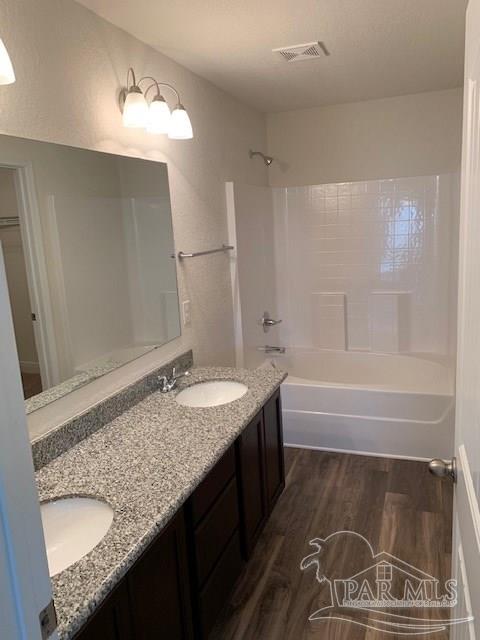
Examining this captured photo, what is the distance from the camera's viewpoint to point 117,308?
82.7 inches

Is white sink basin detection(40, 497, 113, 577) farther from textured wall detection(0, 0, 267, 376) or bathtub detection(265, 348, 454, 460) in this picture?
bathtub detection(265, 348, 454, 460)

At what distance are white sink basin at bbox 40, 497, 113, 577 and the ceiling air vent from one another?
2.14 metres

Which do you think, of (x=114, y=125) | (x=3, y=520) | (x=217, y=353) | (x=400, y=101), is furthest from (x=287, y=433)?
(x=3, y=520)

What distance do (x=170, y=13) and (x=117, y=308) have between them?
3.88 feet

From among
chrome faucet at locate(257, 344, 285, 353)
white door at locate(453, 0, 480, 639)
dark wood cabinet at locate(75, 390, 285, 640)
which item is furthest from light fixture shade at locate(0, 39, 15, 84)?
chrome faucet at locate(257, 344, 285, 353)

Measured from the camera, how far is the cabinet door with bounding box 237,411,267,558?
6.61 feet

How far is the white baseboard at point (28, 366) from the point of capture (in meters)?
1.57

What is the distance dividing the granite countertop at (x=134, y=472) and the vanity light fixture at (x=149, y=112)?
117cm

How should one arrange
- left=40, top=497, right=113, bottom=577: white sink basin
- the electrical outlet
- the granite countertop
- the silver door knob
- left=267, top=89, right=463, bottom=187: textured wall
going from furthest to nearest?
left=267, top=89, right=463, bottom=187: textured wall → the electrical outlet → left=40, top=497, right=113, bottom=577: white sink basin → the silver door knob → the granite countertop

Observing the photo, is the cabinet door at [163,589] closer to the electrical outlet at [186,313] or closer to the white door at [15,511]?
the white door at [15,511]

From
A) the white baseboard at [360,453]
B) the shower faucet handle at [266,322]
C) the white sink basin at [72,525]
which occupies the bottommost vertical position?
the white baseboard at [360,453]

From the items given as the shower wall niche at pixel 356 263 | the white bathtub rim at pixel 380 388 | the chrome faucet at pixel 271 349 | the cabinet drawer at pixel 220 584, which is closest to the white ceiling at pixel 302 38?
the shower wall niche at pixel 356 263

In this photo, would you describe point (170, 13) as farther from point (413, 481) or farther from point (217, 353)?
point (413, 481)

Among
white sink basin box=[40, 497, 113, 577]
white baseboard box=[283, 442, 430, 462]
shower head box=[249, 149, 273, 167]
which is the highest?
shower head box=[249, 149, 273, 167]
